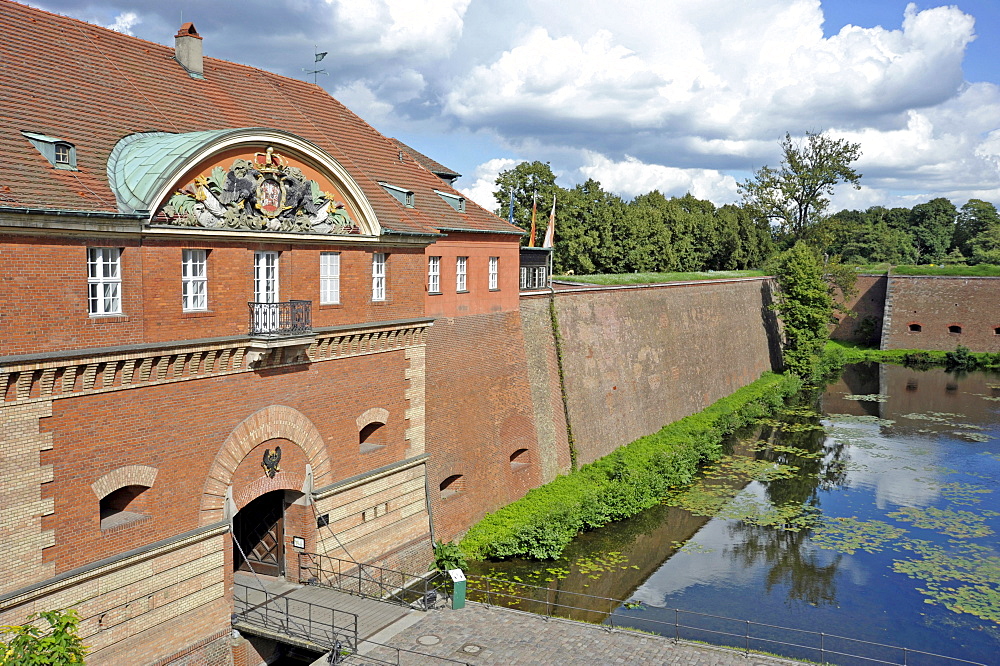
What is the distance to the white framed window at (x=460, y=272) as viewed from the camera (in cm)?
2239

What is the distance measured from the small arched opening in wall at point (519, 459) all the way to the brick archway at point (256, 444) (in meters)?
8.72

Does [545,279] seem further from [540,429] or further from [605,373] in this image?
[540,429]

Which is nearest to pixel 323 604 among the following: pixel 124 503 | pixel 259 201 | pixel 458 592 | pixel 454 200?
pixel 458 592

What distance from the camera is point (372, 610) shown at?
15.8 m

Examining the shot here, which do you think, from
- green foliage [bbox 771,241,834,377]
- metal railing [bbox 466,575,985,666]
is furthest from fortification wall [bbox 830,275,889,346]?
metal railing [bbox 466,575,985,666]

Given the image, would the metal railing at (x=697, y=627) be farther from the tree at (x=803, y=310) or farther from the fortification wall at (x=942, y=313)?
the fortification wall at (x=942, y=313)

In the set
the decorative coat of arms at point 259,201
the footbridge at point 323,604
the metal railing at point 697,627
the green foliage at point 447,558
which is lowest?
the metal railing at point 697,627

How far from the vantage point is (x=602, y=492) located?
25.1m

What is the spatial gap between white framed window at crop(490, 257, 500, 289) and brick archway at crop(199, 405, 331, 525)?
29.0ft

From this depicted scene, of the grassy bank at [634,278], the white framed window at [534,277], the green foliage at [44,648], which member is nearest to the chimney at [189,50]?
the green foliage at [44,648]

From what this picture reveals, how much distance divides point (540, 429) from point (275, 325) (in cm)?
1236

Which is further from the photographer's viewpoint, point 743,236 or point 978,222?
point 978,222

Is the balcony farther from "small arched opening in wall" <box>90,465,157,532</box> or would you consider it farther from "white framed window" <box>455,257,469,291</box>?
"white framed window" <box>455,257,469,291</box>

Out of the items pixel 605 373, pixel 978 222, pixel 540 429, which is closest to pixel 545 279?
pixel 605 373
